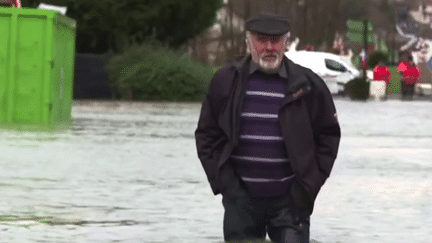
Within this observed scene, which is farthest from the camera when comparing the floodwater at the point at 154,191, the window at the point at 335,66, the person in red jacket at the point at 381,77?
the person in red jacket at the point at 381,77

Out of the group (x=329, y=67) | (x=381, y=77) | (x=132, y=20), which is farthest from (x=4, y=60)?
(x=381, y=77)

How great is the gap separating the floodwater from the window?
78.1 feet

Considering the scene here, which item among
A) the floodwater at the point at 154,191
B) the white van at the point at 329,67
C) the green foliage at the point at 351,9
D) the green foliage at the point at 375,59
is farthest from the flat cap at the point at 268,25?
the green foliage at the point at 351,9

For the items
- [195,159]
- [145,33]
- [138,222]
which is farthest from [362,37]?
[138,222]

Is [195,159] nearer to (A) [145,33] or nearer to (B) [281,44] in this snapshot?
(B) [281,44]

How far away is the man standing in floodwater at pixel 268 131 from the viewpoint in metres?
5.47

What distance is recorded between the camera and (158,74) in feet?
118

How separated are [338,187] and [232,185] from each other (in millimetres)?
5474

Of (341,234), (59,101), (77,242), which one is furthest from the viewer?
(59,101)

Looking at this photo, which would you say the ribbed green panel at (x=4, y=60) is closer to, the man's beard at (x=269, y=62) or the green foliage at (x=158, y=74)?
the man's beard at (x=269, y=62)

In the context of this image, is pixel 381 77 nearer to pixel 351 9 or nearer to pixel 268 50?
pixel 351 9

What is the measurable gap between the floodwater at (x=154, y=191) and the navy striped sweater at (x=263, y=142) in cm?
174

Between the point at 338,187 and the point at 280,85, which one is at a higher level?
the point at 280,85

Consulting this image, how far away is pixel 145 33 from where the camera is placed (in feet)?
122
